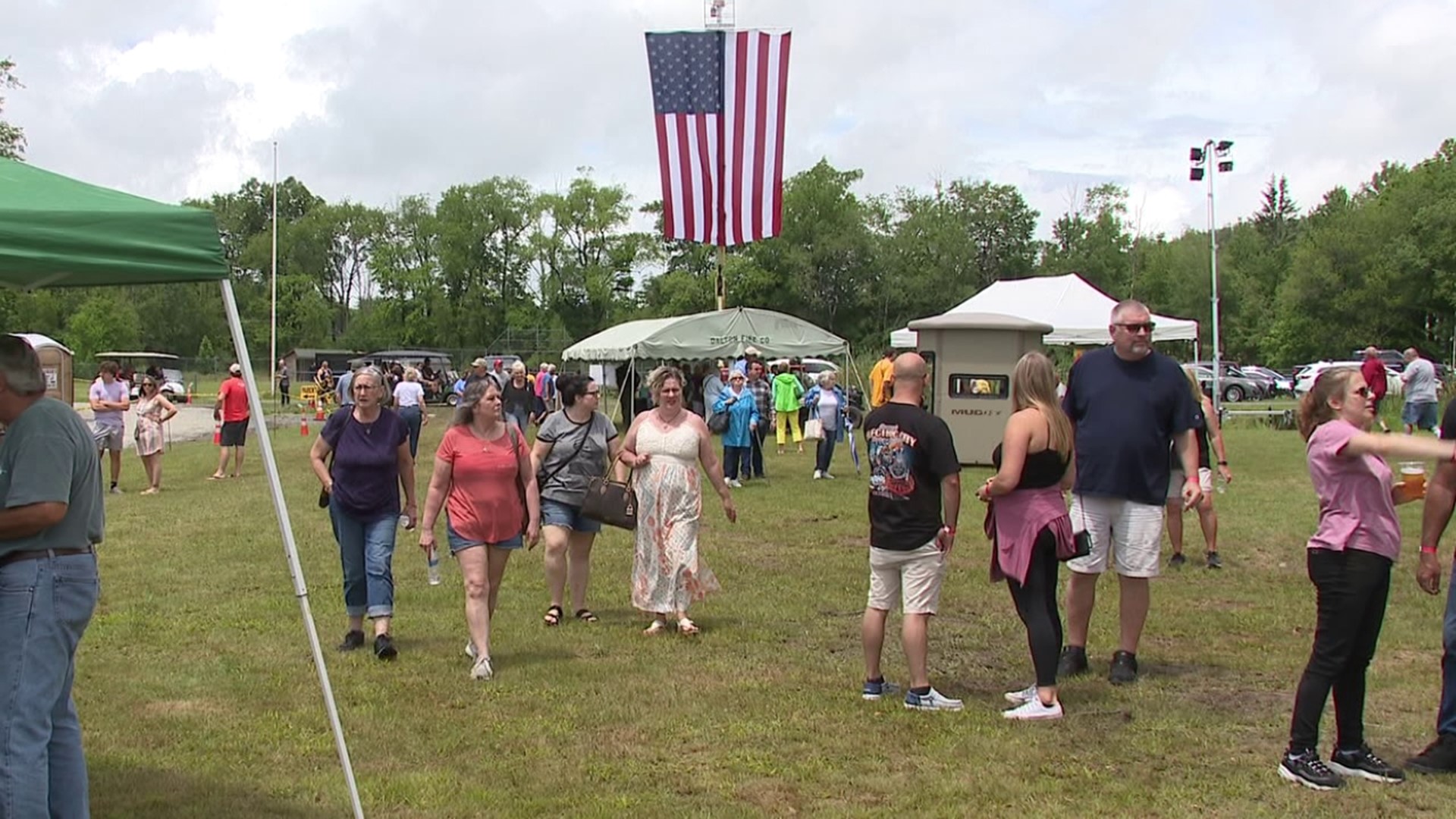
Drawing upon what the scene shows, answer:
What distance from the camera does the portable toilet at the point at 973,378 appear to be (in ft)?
61.3

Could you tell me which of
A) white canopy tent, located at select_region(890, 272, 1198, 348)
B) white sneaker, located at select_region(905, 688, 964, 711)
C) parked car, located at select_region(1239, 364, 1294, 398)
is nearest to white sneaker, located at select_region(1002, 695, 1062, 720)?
white sneaker, located at select_region(905, 688, 964, 711)

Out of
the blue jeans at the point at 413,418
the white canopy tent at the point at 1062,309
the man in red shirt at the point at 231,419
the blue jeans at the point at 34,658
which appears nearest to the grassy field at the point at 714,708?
the blue jeans at the point at 34,658

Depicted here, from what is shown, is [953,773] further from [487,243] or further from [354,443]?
[487,243]

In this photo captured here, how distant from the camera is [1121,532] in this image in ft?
21.3

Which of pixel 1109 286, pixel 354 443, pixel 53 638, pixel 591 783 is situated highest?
pixel 1109 286

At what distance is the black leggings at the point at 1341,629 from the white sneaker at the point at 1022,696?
1.34 meters

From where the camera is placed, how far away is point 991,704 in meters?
6.32

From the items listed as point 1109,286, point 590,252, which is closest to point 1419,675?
point 590,252

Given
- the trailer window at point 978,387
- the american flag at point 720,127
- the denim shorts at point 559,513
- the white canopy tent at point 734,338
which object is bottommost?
the denim shorts at point 559,513

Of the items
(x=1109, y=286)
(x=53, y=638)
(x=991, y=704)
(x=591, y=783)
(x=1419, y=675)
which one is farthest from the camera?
(x=1109, y=286)

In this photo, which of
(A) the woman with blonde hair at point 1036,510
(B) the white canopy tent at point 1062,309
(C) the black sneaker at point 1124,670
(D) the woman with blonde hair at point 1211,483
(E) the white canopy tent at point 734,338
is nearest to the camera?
(A) the woman with blonde hair at point 1036,510

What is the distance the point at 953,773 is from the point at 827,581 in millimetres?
4603

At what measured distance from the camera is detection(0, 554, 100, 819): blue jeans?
367cm

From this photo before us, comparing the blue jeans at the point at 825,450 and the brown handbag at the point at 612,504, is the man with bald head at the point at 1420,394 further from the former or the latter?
the brown handbag at the point at 612,504
